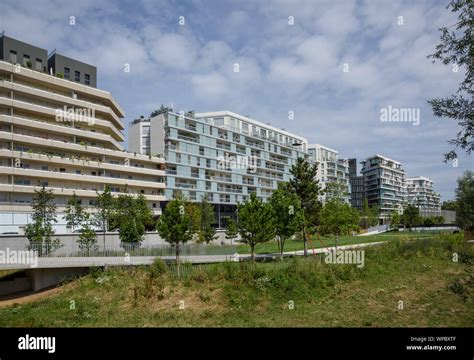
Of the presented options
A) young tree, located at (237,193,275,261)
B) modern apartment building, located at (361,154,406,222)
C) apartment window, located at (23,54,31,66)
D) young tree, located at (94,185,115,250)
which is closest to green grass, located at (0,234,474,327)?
young tree, located at (237,193,275,261)

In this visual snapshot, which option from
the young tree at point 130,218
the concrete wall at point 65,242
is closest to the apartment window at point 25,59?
the young tree at point 130,218

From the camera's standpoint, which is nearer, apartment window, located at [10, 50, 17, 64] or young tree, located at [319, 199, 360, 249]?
young tree, located at [319, 199, 360, 249]

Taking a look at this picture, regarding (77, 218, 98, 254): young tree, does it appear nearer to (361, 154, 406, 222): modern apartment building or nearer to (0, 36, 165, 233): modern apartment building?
(0, 36, 165, 233): modern apartment building

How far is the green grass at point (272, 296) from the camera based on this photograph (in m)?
14.1

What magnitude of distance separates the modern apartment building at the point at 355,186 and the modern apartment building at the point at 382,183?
2.47m

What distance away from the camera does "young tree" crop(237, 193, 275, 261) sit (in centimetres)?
2661

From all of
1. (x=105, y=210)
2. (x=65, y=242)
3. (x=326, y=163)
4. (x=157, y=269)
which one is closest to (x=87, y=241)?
(x=65, y=242)

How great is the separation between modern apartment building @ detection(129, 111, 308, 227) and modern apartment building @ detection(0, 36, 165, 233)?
426 centimetres

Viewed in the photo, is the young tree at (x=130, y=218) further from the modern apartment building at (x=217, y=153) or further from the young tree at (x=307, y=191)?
the modern apartment building at (x=217, y=153)

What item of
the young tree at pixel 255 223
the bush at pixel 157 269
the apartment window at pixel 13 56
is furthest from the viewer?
the apartment window at pixel 13 56

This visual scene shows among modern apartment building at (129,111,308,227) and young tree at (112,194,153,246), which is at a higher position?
modern apartment building at (129,111,308,227)

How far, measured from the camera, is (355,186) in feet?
476

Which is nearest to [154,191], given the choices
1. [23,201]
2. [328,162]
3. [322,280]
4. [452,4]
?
[23,201]
